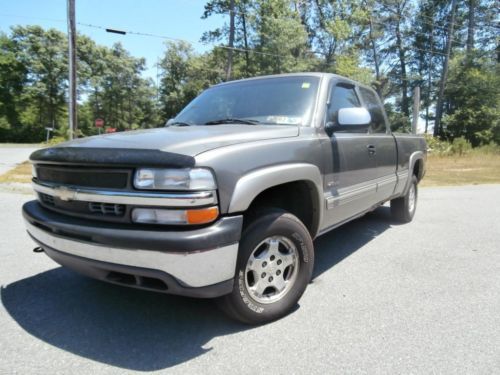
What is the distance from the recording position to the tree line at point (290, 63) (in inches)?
1206

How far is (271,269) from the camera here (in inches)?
104

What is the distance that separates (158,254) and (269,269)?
0.90 metres

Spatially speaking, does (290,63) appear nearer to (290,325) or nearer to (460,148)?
(460,148)

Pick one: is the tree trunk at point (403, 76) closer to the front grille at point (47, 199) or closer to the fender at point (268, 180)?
the fender at point (268, 180)

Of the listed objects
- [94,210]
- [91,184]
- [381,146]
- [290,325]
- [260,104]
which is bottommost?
[290,325]

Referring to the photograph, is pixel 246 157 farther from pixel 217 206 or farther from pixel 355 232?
pixel 355 232

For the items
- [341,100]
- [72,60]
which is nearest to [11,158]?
[72,60]

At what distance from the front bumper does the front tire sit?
19 centimetres

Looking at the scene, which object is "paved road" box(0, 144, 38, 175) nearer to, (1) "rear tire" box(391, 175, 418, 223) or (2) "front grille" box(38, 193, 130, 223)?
(2) "front grille" box(38, 193, 130, 223)

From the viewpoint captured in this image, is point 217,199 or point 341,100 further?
point 341,100

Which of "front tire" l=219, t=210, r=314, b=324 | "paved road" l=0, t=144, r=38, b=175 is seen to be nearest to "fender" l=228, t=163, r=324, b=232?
"front tire" l=219, t=210, r=314, b=324

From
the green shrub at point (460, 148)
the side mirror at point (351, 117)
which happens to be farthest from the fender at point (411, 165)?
the green shrub at point (460, 148)

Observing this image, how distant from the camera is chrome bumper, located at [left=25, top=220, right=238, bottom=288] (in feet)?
6.60

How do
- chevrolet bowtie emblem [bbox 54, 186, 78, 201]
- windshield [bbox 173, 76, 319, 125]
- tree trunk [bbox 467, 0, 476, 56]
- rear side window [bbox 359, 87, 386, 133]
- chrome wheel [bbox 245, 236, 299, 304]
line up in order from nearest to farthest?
1. chevrolet bowtie emblem [bbox 54, 186, 78, 201]
2. chrome wheel [bbox 245, 236, 299, 304]
3. windshield [bbox 173, 76, 319, 125]
4. rear side window [bbox 359, 87, 386, 133]
5. tree trunk [bbox 467, 0, 476, 56]
